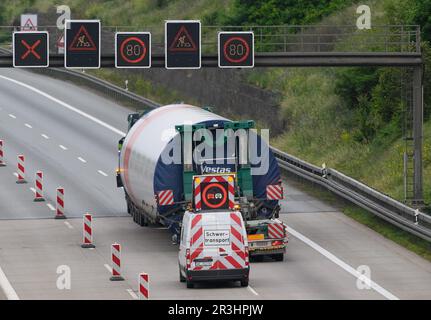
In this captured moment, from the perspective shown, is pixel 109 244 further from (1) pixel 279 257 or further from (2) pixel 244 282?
(2) pixel 244 282

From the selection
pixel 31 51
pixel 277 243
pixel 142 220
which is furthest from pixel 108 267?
pixel 31 51

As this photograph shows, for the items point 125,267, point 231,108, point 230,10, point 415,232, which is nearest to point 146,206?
point 125,267

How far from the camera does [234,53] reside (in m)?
45.8

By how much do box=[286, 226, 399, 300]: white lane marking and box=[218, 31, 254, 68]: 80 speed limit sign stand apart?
576 centimetres

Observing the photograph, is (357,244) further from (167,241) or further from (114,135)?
(114,135)

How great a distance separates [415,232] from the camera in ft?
134

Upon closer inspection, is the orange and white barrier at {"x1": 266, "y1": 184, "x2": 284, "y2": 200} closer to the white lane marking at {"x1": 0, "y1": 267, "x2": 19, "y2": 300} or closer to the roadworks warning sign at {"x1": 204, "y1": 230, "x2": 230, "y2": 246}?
the roadworks warning sign at {"x1": 204, "y1": 230, "x2": 230, "y2": 246}

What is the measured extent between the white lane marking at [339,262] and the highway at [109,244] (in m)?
0.03

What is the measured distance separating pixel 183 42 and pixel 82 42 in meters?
3.38

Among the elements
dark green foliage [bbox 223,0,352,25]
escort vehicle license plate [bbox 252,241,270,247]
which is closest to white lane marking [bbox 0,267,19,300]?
escort vehicle license plate [bbox 252,241,270,247]

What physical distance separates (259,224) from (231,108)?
29.0m

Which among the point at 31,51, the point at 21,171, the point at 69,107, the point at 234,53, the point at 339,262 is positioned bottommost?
the point at 339,262

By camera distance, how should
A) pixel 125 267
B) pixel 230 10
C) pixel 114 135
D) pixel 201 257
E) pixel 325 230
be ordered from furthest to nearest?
pixel 230 10 < pixel 114 135 < pixel 325 230 < pixel 125 267 < pixel 201 257

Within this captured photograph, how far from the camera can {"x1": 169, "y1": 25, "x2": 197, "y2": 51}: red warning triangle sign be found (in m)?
45.7
